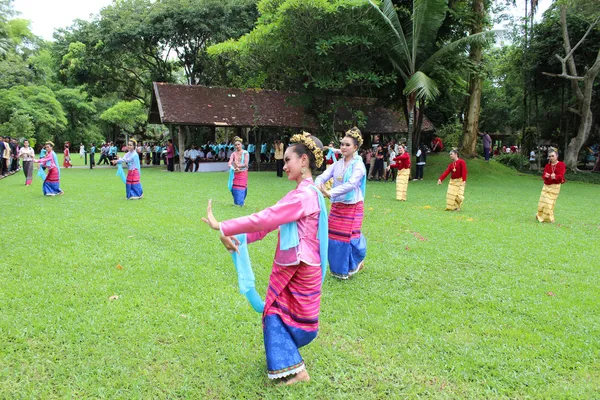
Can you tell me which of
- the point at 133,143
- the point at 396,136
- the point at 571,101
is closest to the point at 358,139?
the point at 133,143

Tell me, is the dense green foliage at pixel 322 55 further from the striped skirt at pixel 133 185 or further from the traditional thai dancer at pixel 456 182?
the striped skirt at pixel 133 185

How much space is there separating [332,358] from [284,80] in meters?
19.3

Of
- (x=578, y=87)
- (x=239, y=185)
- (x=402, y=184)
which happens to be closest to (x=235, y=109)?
(x=402, y=184)

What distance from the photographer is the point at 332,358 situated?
369cm

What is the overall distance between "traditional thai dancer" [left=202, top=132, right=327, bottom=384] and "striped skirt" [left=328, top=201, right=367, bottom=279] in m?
2.28

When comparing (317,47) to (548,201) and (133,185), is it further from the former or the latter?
(548,201)

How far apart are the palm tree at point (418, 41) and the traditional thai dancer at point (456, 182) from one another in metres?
5.52

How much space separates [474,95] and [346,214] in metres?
19.6

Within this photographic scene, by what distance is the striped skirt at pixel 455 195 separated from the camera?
36.8 feet

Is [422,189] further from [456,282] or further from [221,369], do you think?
[221,369]

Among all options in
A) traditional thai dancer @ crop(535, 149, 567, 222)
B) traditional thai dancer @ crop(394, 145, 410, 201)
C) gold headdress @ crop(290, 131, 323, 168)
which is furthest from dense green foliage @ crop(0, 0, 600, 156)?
gold headdress @ crop(290, 131, 323, 168)

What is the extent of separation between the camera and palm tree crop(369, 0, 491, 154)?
16141mm

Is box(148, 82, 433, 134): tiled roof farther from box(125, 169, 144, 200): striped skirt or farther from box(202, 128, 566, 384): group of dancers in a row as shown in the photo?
box(202, 128, 566, 384): group of dancers in a row

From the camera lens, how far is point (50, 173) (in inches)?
515
